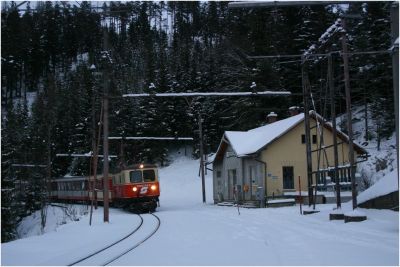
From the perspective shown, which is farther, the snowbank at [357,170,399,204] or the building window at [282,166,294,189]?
the building window at [282,166,294,189]

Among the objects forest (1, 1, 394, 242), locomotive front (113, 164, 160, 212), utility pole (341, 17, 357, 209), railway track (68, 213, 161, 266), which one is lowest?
railway track (68, 213, 161, 266)

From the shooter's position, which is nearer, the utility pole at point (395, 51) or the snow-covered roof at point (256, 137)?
the utility pole at point (395, 51)

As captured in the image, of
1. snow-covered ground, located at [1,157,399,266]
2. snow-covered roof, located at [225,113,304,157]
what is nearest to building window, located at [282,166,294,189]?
snow-covered roof, located at [225,113,304,157]

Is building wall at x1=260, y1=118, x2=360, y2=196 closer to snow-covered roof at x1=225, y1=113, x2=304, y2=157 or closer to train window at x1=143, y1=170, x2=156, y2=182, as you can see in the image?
snow-covered roof at x1=225, y1=113, x2=304, y2=157

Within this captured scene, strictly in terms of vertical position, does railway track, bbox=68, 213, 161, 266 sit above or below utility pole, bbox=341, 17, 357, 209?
below

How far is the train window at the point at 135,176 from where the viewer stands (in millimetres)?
30406

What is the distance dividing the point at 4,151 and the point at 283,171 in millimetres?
23612

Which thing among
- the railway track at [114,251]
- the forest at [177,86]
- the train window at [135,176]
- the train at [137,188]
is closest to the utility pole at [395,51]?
the forest at [177,86]

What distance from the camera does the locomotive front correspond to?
3009 centimetres

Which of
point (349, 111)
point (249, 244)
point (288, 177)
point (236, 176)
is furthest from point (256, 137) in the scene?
point (249, 244)

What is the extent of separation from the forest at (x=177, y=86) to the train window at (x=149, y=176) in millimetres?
4725

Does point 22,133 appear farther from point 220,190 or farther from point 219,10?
point 219,10

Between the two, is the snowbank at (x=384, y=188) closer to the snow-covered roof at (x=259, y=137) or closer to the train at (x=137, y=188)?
the snow-covered roof at (x=259, y=137)

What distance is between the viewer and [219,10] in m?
103
